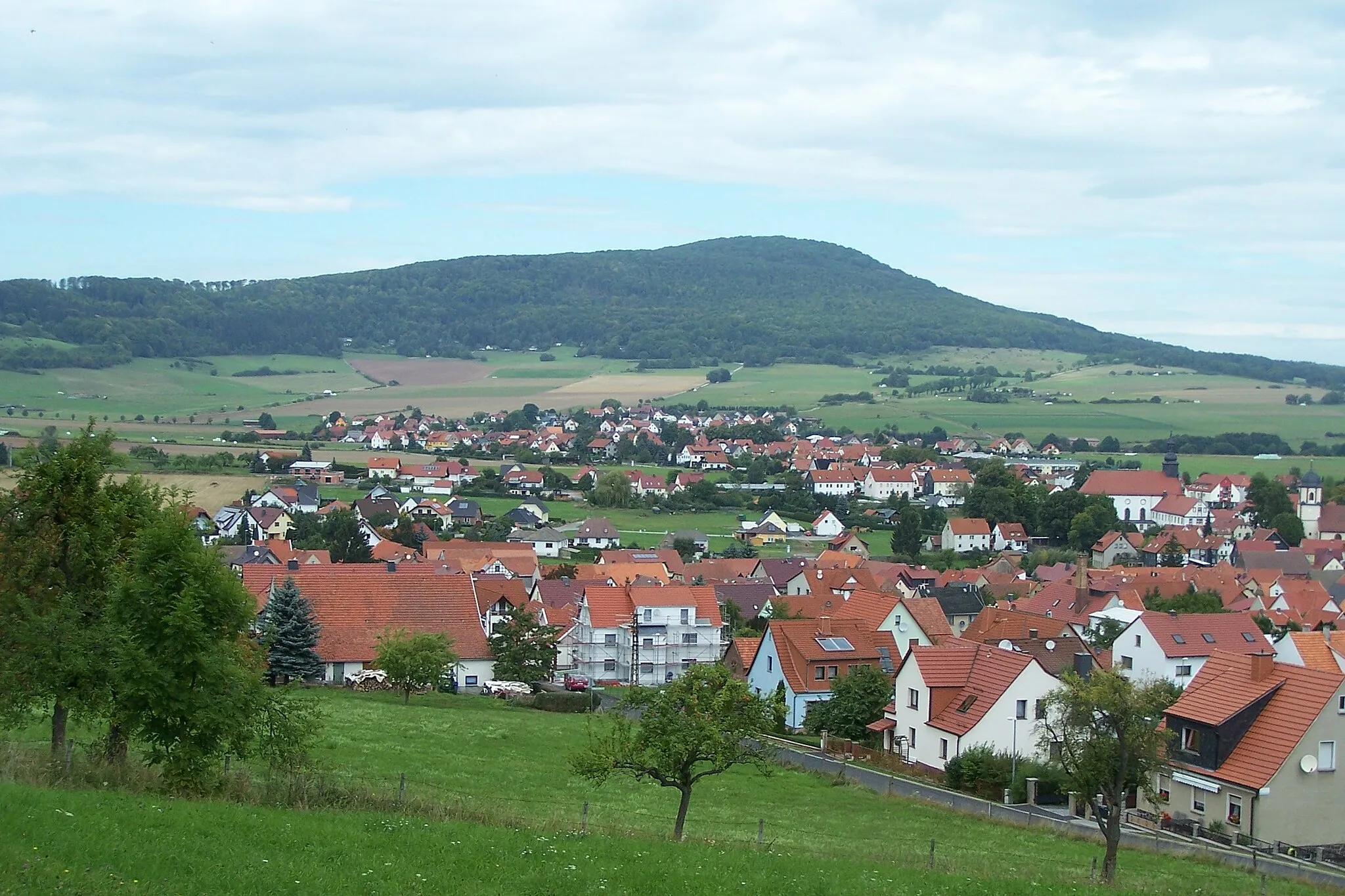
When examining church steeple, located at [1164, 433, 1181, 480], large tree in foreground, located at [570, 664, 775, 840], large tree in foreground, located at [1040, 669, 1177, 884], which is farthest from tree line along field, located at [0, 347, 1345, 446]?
large tree in foreground, located at [1040, 669, 1177, 884]

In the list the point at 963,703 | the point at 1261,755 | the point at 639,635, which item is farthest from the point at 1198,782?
the point at 639,635

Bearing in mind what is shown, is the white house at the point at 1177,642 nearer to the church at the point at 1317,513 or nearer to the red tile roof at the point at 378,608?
the red tile roof at the point at 378,608

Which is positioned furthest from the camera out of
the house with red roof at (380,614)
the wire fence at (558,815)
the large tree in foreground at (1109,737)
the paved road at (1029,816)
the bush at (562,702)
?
the house with red roof at (380,614)

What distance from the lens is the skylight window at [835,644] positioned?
36.4 metres

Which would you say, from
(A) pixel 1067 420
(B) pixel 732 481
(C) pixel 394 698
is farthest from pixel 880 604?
(A) pixel 1067 420

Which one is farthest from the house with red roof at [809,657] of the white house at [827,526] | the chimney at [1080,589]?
the white house at [827,526]

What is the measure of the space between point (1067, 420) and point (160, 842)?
565 feet

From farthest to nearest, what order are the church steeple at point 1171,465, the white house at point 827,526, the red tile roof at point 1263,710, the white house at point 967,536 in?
the church steeple at point 1171,465, the white house at point 827,526, the white house at point 967,536, the red tile roof at point 1263,710

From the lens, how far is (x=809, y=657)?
35.7m

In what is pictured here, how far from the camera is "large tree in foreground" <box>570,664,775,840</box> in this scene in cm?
1594

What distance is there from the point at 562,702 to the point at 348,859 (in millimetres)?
23339

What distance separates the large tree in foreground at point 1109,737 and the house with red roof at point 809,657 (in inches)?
642

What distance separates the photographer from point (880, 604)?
42.1 m

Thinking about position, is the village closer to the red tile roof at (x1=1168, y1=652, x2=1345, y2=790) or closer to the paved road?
the red tile roof at (x1=1168, y1=652, x2=1345, y2=790)
